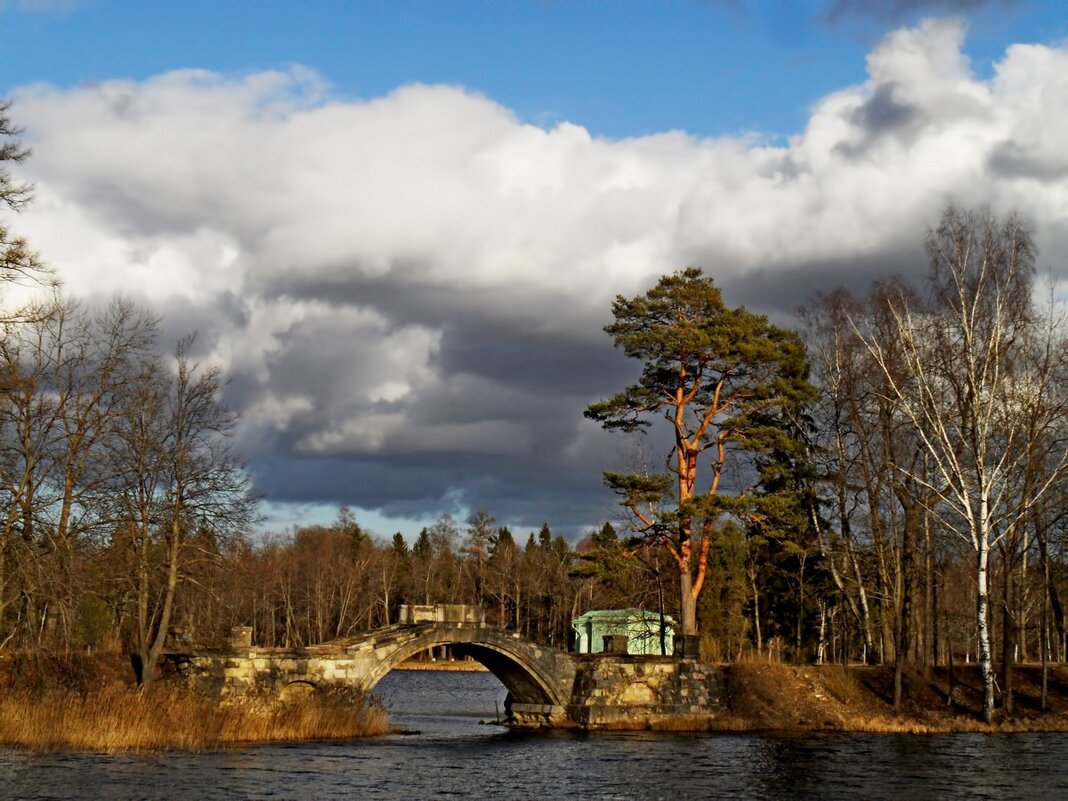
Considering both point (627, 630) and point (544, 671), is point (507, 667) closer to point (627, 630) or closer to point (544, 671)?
point (544, 671)

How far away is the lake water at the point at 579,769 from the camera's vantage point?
26281 mm

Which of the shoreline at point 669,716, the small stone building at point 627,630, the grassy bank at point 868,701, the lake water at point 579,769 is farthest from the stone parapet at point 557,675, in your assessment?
the small stone building at point 627,630

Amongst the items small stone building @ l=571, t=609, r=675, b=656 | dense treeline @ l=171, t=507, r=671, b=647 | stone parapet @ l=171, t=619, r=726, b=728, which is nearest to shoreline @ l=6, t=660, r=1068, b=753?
stone parapet @ l=171, t=619, r=726, b=728

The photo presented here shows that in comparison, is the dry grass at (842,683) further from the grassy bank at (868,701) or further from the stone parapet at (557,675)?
the stone parapet at (557,675)

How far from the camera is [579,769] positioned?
1257 inches

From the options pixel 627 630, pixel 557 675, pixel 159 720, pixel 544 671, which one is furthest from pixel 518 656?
pixel 627 630

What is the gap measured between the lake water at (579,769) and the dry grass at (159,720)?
41.8 inches

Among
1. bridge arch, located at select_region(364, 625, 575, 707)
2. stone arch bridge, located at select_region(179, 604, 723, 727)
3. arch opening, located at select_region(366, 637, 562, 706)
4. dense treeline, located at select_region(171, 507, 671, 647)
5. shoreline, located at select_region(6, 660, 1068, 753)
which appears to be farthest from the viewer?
dense treeline, located at select_region(171, 507, 671, 647)

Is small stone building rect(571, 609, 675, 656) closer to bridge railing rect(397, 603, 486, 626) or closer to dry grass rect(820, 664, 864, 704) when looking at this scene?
dry grass rect(820, 664, 864, 704)

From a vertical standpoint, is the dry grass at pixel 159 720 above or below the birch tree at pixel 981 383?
below

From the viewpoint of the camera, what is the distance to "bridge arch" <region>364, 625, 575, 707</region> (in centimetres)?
4219

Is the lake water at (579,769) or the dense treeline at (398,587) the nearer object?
the lake water at (579,769)

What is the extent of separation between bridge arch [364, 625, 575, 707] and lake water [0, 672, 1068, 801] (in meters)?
2.92

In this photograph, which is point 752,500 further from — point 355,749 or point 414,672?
point 414,672
